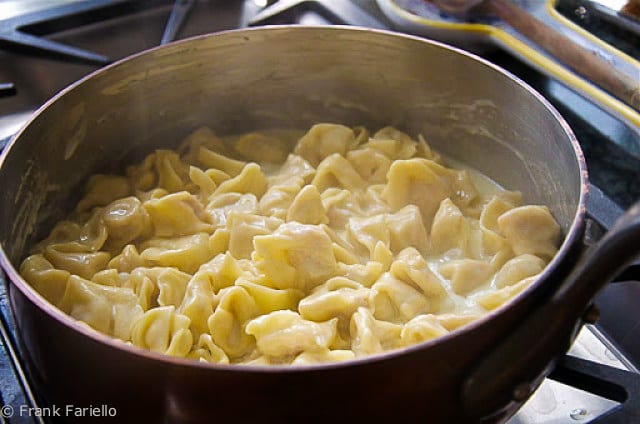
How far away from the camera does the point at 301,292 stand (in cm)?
152

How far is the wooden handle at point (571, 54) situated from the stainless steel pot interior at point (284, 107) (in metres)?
0.31

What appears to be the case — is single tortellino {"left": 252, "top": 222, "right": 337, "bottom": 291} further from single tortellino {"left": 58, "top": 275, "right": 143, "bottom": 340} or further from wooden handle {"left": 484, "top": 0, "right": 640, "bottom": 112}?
wooden handle {"left": 484, "top": 0, "right": 640, "bottom": 112}

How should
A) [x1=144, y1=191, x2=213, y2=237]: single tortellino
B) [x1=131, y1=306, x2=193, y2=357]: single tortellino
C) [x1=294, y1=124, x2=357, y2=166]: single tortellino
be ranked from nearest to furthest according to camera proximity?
[x1=131, y1=306, x2=193, y2=357]: single tortellino < [x1=144, y1=191, x2=213, y2=237]: single tortellino < [x1=294, y1=124, x2=357, y2=166]: single tortellino

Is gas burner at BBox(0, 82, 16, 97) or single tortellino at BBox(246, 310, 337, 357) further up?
gas burner at BBox(0, 82, 16, 97)

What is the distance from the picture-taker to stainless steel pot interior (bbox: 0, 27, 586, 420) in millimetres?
1569

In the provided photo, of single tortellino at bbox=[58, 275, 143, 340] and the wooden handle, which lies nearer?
single tortellino at bbox=[58, 275, 143, 340]

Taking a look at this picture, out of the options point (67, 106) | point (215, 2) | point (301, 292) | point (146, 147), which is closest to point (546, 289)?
point (301, 292)

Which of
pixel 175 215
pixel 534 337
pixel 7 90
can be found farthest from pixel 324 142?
pixel 534 337

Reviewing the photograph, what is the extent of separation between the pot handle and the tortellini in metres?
0.24

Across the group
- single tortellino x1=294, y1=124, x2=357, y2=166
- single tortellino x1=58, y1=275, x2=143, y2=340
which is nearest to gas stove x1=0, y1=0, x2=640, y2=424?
single tortellino x1=58, y1=275, x2=143, y2=340

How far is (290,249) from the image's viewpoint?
4.91 ft

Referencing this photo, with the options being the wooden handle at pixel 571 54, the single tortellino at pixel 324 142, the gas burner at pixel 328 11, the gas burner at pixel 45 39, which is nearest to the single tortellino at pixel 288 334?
the single tortellino at pixel 324 142

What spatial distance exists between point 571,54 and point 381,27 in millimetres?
638

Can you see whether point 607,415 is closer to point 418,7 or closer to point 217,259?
point 217,259
